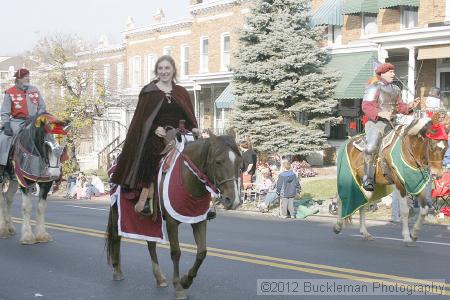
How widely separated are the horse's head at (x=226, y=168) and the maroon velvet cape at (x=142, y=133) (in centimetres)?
106

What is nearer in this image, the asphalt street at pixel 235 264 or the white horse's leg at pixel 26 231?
the asphalt street at pixel 235 264

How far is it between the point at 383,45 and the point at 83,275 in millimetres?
Answer: 19432

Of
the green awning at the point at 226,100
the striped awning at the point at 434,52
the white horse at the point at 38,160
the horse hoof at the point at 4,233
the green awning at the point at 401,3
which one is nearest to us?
the white horse at the point at 38,160

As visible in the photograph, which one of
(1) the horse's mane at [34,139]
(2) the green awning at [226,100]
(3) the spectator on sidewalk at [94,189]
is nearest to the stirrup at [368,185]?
(1) the horse's mane at [34,139]

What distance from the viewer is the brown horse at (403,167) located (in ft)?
38.3

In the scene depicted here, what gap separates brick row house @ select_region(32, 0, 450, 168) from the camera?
85.1 ft

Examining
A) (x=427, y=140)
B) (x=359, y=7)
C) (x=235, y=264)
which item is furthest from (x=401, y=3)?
(x=235, y=264)

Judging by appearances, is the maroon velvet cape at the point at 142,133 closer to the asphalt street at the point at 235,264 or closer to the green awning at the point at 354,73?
the asphalt street at the point at 235,264

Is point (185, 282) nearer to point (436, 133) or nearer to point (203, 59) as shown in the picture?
point (436, 133)

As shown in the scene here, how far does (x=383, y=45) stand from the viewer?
2638 cm

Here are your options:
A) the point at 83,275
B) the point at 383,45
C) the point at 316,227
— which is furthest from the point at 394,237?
the point at 383,45

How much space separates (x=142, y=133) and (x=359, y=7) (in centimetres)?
2171

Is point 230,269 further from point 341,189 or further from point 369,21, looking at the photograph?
point 369,21

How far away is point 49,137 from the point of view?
12.2 m
